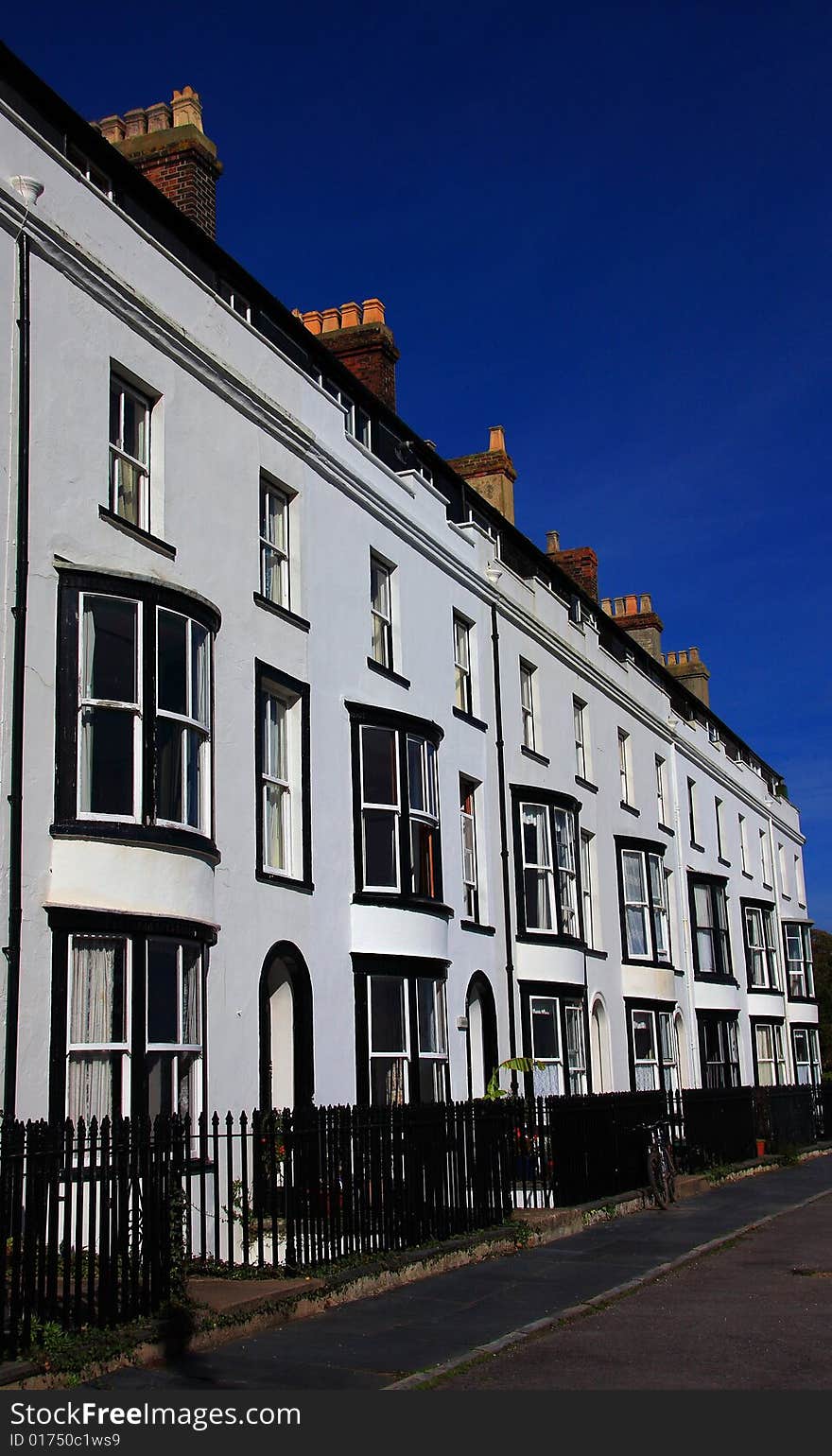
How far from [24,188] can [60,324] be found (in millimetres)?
1257

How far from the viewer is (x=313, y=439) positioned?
733 inches

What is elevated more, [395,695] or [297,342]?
[297,342]

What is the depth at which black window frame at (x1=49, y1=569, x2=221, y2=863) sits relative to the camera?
12844 mm

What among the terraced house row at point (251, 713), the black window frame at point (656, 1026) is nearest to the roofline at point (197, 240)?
the terraced house row at point (251, 713)

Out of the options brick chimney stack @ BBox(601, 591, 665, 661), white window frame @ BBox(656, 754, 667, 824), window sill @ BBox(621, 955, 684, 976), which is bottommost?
window sill @ BBox(621, 955, 684, 976)

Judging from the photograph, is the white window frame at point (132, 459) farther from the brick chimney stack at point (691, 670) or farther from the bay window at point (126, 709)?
the brick chimney stack at point (691, 670)

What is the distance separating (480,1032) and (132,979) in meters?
10.3

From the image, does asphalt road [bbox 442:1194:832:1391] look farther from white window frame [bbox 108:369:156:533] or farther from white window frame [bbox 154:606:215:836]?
white window frame [bbox 108:369:156:533]

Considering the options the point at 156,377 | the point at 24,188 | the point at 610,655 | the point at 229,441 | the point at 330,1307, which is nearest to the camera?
the point at 330,1307

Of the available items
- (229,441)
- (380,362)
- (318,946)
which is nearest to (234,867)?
(318,946)

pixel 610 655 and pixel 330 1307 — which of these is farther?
pixel 610 655

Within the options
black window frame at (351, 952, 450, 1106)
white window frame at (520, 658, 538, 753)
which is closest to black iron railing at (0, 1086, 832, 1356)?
black window frame at (351, 952, 450, 1106)

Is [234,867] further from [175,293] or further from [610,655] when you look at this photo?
[610,655]

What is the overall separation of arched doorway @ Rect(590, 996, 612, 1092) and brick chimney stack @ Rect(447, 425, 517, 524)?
10.4 m
